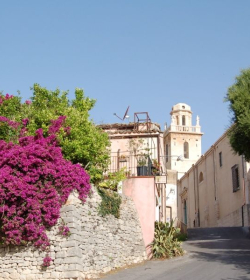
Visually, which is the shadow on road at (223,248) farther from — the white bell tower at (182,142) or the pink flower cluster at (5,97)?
the white bell tower at (182,142)

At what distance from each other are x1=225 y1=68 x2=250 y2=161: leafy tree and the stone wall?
7.51m

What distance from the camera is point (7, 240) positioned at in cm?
1664

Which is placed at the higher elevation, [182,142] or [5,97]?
[182,142]

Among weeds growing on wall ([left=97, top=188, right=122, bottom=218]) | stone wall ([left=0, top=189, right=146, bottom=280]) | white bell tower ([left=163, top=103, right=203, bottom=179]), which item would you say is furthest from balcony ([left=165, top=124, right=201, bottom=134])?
stone wall ([left=0, top=189, right=146, bottom=280])

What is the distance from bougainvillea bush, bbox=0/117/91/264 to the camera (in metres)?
16.5

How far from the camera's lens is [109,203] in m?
19.6

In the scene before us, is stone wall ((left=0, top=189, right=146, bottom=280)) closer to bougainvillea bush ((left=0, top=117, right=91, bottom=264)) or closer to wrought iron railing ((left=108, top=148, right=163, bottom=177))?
bougainvillea bush ((left=0, top=117, right=91, bottom=264))

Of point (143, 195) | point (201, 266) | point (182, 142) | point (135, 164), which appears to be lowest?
point (201, 266)

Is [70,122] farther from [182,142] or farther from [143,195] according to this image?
[182,142]

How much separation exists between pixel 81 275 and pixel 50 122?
616 centimetres

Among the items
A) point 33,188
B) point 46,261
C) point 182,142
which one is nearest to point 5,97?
point 33,188

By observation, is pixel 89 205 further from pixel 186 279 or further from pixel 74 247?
pixel 186 279

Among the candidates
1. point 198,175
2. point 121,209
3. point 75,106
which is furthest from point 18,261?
point 198,175

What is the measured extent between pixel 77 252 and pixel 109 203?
3.54m
